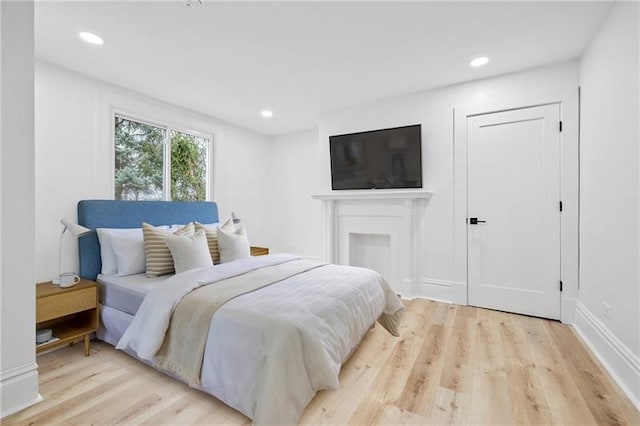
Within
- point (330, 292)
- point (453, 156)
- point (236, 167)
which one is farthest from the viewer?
point (236, 167)

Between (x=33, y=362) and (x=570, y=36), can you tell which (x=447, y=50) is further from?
(x=33, y=362)

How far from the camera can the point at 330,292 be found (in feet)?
6.22

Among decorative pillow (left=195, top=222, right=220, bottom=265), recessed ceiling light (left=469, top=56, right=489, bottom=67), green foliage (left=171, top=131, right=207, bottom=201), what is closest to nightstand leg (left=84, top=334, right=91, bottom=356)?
decorative pillow (left=195, top=222, right=220, bottom=265)

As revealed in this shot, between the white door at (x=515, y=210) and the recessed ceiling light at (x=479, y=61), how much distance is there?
1.81ft

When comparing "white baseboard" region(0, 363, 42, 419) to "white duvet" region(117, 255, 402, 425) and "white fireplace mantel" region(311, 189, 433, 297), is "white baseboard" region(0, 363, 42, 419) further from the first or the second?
"white fireplace mantel" region(311, 189, 433, 297)

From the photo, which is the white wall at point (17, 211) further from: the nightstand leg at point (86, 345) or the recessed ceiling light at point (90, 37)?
the recessed ceiling light at point (90, 37)

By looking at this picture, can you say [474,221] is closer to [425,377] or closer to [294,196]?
[425,377]

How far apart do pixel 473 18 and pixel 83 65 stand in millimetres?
3337

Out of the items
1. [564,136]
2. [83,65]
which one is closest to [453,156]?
[564,136]

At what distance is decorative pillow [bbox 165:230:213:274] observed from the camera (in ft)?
7.95

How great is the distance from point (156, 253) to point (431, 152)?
308 cm

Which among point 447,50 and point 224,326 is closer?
point 224,326

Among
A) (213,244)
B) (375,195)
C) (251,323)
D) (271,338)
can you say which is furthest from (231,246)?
(375,195)

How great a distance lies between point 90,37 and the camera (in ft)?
7.35
